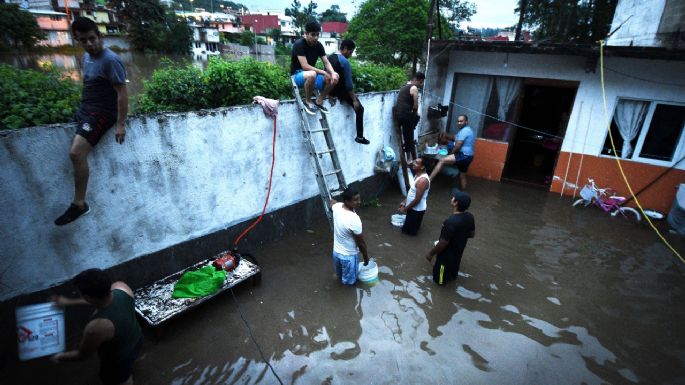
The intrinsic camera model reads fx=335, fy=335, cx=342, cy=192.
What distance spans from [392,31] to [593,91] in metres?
17.5

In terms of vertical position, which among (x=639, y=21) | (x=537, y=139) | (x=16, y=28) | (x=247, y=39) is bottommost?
(x=537, y=139)

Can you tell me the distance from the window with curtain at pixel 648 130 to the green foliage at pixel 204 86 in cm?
810

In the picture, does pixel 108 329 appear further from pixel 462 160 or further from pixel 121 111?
pixel 462 160

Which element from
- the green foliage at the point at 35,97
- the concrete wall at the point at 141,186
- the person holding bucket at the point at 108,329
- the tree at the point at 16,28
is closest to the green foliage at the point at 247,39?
the tree at the point at 16,28

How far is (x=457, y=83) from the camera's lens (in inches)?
375

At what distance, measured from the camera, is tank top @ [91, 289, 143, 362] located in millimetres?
2629

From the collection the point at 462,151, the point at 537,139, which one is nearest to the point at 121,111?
the point at 462,151

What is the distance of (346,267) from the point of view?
4.64m

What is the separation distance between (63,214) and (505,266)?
5.93m

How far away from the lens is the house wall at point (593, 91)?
7301mm

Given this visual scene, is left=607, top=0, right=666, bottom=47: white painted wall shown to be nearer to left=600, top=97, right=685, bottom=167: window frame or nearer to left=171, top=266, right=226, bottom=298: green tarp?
left=600, top=97, right=685, bottom=167: window frame

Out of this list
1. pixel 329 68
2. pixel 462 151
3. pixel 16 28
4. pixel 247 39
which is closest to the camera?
pixel 329 68

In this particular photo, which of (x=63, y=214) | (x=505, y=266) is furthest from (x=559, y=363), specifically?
(x=63, y=214)

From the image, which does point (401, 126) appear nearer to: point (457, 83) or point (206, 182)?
point (457, 83)
